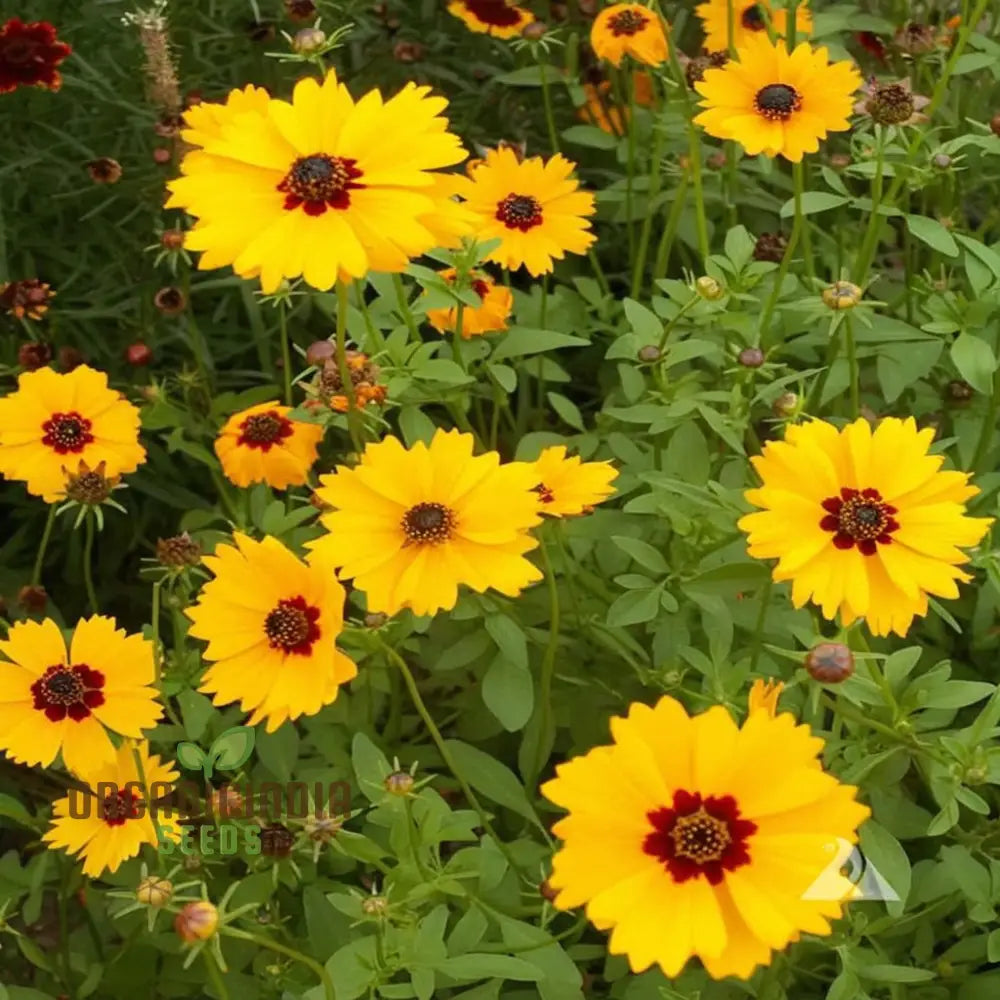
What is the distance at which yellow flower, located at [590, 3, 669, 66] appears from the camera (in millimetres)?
1759

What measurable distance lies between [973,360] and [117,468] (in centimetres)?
103

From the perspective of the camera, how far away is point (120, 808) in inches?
49.0

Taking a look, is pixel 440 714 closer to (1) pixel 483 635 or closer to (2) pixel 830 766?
(1) pixel 483 635

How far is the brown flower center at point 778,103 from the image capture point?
1338mm

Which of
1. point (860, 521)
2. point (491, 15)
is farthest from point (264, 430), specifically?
point (491, 15)

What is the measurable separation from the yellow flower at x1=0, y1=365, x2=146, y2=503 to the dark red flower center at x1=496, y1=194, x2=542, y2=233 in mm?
543

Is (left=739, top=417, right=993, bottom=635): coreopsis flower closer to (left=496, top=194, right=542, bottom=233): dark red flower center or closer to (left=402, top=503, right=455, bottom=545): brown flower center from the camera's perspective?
(left=402, top=503, right=455, bottom=545): brown flower center

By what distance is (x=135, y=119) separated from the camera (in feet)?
6.75

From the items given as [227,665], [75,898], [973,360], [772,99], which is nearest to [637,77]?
[772,99]

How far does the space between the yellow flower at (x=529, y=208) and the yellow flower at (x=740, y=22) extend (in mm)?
396

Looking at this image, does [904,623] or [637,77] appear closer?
[904,623]

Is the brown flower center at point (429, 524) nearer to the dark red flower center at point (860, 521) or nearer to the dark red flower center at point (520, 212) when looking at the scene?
the dark red flower center at point (860, 521)

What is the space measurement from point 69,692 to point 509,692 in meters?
0.45

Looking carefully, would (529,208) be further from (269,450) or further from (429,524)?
(429,524)
